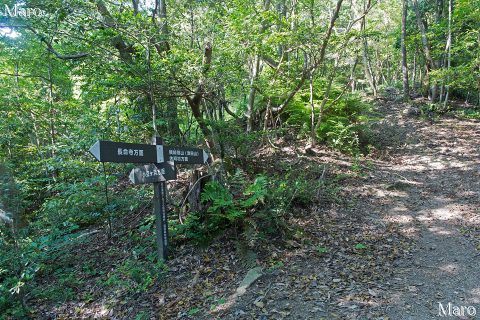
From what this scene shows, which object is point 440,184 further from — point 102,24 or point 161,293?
point 102,24

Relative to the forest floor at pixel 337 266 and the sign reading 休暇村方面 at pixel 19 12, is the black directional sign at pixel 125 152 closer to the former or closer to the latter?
the forest floor at pixel 337 266

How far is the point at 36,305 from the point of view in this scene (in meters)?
4.95

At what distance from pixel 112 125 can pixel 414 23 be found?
17.5 m

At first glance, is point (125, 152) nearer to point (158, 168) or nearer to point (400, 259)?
point (158, 168)

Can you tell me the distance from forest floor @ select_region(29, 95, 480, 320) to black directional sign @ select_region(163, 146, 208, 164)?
1.53 meters

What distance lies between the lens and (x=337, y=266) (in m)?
4.76

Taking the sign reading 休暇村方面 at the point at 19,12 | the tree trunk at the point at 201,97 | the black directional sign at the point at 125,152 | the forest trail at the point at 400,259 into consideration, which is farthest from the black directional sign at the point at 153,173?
the sign reading 休暇村方面 at the point at 19,12

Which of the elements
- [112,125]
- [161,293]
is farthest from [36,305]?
[112,125]

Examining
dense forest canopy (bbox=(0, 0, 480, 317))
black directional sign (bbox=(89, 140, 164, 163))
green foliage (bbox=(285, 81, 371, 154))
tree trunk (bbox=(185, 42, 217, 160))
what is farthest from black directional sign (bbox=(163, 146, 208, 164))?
green foliage (bbox=(285, 81, 371, 154))

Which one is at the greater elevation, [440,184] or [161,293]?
[440,184]

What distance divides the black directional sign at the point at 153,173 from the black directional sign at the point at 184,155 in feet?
0.51

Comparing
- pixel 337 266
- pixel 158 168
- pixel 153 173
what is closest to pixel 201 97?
pixel 158 168

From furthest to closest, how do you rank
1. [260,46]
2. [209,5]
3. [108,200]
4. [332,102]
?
[332,102], [209,5], [260,46], [108,200]

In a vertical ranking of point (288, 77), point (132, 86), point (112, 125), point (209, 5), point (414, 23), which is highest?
point (414, 23)
